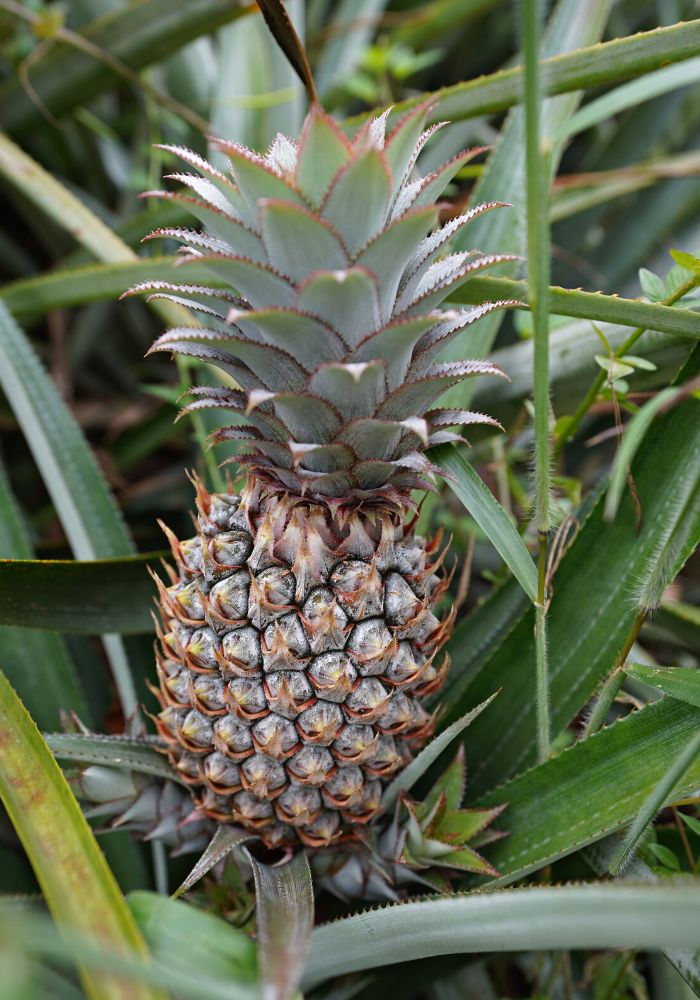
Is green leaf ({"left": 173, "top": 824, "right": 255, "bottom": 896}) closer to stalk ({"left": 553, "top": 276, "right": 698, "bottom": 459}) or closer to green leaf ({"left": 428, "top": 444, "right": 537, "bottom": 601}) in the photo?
green leaf ({"left": 428, "top": 444, "right": 537, "bottom": 601})

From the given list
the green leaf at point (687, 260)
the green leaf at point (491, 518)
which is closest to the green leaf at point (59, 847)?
the green leaf at point (491, 518)

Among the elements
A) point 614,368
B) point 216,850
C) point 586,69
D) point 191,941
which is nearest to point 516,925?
point 191,941

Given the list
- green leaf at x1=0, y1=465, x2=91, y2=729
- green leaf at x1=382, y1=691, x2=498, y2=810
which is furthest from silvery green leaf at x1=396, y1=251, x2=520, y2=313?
green leaf at x1=0, y1=465, x2=91, y2=729

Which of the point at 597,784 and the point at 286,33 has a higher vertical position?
the point at 286,33

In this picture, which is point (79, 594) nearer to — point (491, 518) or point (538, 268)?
point (491, 518)

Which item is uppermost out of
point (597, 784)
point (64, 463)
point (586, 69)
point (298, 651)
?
point (586, 69)

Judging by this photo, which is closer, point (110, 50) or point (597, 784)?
point (597, 784)
